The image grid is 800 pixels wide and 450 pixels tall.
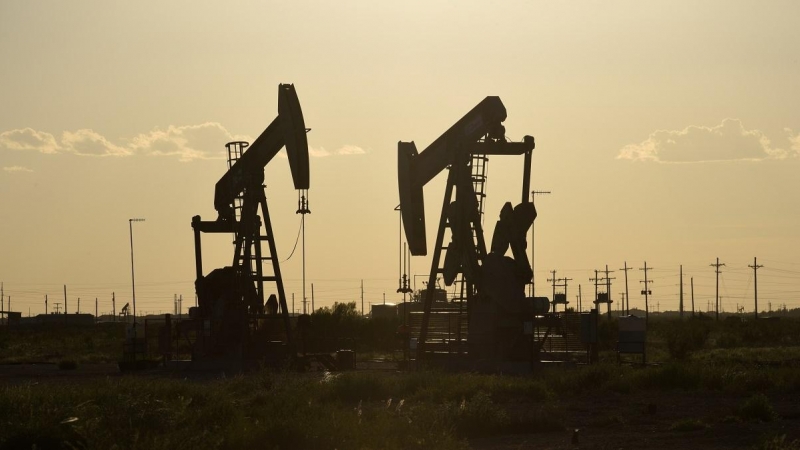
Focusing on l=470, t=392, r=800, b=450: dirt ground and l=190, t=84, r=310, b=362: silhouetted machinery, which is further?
l=190, t=84, r=310, b=362: silhouetted machinery

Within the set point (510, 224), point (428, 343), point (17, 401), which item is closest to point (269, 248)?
point (428, 343)

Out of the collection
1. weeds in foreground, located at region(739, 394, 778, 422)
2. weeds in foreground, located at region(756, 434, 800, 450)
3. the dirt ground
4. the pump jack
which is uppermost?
the pump jack

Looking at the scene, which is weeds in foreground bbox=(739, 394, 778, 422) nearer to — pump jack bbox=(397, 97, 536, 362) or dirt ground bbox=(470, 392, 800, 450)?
dirt ground bbox=(470, 392, 800, 450)

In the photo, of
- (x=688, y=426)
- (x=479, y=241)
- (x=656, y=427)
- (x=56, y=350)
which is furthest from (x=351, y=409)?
(x=56, y=350)

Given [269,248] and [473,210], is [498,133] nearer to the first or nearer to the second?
[473,210]

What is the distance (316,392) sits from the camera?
71.1 feet

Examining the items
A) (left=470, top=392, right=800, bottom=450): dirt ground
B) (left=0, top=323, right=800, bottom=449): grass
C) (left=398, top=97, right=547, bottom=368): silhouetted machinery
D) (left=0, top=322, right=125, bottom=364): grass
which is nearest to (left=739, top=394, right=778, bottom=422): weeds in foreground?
(left=0, top=323, right=800, bottom=449): grass

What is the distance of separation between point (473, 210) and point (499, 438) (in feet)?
54.5

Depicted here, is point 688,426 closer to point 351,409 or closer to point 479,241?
point 351,409

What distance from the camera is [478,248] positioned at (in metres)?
32.7

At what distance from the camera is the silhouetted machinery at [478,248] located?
3050cm

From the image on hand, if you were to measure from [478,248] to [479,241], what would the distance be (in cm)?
21

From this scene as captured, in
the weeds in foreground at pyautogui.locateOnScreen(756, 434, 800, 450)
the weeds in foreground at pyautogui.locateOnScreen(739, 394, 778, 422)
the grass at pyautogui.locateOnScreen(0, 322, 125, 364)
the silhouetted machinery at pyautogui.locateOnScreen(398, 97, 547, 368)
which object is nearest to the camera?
the weeds in foreground at pyautogui.locateOnScreen(756, 434, 800, 450)

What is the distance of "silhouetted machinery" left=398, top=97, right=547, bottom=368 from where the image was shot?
30.5m
